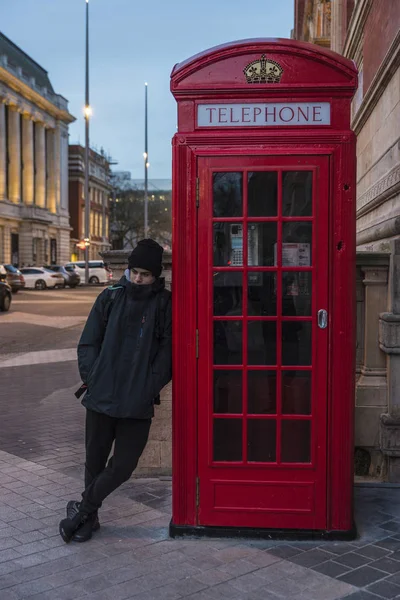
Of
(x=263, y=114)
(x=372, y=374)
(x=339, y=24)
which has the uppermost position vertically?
(x=339, y=24)

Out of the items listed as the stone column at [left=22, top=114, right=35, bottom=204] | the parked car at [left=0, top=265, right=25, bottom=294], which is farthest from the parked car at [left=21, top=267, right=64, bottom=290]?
the stone column at [left=22, top=114, right=35, bottom=204]

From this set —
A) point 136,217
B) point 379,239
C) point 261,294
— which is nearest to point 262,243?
point 261,294

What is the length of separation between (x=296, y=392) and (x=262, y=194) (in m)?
1.20

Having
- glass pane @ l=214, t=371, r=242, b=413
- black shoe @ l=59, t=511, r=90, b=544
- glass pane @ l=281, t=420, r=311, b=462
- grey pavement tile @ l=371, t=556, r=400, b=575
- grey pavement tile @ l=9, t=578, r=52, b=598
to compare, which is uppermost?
glass pane @ l=214, t=371, r=242, b=413

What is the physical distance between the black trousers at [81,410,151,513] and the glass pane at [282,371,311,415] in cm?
84

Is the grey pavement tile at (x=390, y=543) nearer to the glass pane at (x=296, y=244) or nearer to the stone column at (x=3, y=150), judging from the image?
the glass pane at (x=296, y=244)

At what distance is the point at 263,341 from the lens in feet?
13.7

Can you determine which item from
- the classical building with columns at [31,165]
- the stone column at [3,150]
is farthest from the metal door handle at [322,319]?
the stone column at [3,150]

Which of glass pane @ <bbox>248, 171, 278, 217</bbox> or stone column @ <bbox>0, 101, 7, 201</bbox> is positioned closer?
glass pane @ <bbox>248, 171, 278, 217</bbox>

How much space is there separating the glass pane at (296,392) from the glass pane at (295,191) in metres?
0.96

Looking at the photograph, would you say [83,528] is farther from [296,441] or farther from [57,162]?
[57,162]

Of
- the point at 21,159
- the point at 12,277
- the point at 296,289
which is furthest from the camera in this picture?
the point at 21,159

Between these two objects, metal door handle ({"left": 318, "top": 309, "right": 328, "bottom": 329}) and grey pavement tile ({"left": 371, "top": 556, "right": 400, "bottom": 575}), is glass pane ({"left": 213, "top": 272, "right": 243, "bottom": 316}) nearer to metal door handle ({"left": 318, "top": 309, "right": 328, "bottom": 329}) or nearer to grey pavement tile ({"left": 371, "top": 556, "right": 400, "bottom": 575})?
metal door handle ({"left": 318, "top": 309, "right": 328, "bottom": 329})

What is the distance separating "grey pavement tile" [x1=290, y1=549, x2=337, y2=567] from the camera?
3.90 metres
